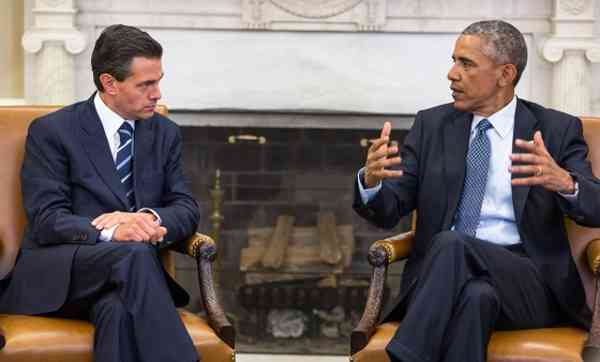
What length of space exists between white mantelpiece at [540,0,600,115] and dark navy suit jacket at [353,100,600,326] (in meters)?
1.29

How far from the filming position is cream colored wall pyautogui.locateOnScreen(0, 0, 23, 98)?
5238mm

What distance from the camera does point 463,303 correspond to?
3221 mm

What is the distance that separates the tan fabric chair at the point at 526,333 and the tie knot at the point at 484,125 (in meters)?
0.36

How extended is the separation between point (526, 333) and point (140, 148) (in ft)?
3.86

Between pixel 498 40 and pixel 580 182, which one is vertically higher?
pixel 498 40

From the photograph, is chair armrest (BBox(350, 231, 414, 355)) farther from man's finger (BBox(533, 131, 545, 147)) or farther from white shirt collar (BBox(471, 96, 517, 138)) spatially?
man's finger (BBox(533, 131, 545, 147))

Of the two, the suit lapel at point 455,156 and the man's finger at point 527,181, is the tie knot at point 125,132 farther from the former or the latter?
the man's finger at point 527,181

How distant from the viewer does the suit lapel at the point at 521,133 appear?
355 cm

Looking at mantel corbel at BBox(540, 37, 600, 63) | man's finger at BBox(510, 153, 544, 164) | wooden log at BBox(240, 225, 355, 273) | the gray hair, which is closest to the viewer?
man's finger at BBox(510, 153, 544, 164)

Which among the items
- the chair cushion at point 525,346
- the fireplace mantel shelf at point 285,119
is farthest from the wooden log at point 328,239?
the chair cushion at point 525,346

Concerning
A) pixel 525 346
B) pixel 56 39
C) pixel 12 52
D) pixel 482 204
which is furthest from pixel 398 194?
pixel 12 52

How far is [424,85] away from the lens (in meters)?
5.07

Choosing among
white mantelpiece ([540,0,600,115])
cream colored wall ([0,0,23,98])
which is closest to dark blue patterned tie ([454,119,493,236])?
white mantelpiece ([540,0,600,115])

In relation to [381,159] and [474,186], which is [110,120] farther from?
[474,186]
